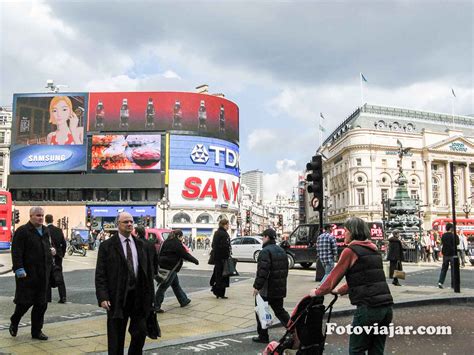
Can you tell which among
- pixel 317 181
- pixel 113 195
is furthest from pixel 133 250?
pixel 113 195

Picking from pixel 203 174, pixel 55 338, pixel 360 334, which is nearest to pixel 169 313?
pixel 55 338

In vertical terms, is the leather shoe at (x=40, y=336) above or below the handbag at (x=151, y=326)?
below

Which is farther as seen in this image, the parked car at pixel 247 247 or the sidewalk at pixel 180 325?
the parked car at pixel 247 247

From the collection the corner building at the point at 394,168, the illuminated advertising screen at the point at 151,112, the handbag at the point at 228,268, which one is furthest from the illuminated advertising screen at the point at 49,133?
the handbag at the point at 228,268

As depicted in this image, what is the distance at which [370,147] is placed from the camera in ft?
291

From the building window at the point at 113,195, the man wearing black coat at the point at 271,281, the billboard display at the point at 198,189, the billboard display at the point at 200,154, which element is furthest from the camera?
the billboard display at the point at 200,154

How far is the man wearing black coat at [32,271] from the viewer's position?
666 centimetres

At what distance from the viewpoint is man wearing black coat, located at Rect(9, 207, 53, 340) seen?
21.9ft

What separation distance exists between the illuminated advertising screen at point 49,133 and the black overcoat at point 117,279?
2906 inches

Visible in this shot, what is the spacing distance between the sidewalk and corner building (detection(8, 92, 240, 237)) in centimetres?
6377

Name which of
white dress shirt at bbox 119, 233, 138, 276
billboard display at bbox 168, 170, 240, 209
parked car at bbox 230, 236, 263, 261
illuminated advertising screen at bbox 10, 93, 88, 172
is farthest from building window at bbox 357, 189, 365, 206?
white dress shirt at bbox 119, 233, 138, 276

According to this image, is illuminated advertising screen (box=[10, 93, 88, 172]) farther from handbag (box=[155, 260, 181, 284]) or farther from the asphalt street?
the asphalt street

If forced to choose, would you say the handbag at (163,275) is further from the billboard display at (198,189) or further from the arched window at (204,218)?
the arched window at (204,218)

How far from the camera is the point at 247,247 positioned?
2586 centimetres
